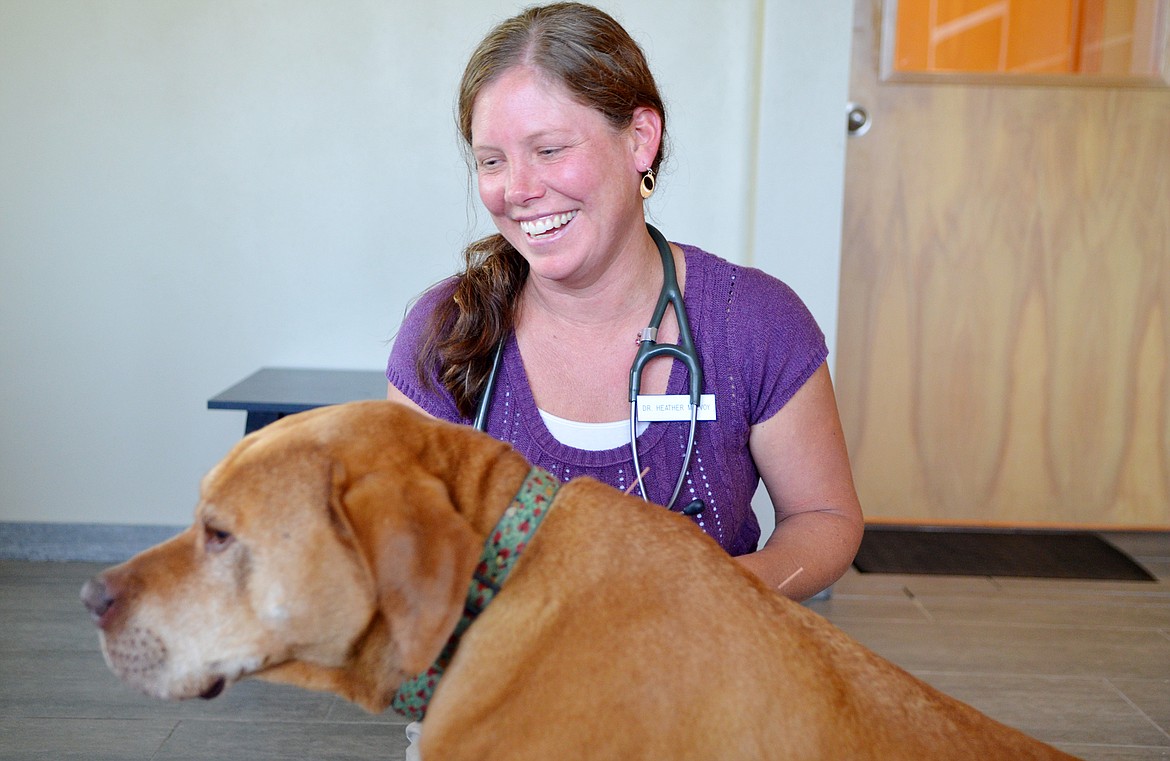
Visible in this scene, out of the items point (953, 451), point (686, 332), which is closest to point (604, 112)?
point (686, 332)

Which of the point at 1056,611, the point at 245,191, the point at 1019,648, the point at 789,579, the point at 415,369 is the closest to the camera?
the point at 789,579

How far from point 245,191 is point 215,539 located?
2948 millimetres

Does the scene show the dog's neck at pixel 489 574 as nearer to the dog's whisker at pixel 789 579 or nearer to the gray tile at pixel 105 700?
the dog's whisker at pixel 789 579

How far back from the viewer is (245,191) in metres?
3.89

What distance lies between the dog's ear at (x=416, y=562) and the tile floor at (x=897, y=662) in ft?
5.60

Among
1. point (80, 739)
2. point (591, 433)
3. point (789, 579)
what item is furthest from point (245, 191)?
point (789, 579)

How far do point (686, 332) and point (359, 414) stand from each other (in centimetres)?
82

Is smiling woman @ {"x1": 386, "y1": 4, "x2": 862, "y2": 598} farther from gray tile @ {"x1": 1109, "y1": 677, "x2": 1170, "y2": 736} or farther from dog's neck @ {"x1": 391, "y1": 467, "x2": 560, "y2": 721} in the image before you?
gray tile @ {"x1": 1109, "y1": 677, "x2": 1170, "y2": 736}

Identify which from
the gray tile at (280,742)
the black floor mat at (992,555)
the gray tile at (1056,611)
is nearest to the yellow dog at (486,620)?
the gray tile at (280,742)

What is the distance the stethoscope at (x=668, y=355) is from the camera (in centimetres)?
186

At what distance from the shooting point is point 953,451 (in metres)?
4.46

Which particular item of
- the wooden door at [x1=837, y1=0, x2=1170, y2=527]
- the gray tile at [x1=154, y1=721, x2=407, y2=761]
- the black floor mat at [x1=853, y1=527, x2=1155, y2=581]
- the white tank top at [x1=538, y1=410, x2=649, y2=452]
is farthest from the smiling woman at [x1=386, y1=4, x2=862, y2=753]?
the wooden door at [x1=837, y1=0, x2=1170, y2=527]

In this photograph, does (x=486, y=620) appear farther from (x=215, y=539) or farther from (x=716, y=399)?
(x=716, y=399)

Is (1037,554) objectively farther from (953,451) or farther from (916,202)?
(916,202)
